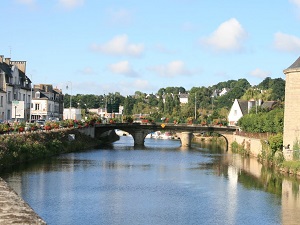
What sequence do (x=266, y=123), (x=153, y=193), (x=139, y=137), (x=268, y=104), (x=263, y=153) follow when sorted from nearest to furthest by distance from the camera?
(x=153, y=193), (x=263, y=153), (x=266, y=123), (x=139, y=137), (x=268, y=104)

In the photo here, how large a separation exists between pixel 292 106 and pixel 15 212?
43.4 metres

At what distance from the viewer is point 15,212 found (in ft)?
51.6

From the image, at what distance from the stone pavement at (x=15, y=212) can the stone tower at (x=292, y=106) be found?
131 ft

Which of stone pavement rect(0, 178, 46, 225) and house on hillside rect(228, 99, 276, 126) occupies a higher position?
house on hillside rect(228, 99, 276, 126)

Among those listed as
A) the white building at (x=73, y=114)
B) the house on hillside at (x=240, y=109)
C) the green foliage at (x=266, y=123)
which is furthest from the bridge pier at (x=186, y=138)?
the white building at (x=73, y=114)

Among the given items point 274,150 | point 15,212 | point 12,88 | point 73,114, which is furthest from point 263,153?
point 73,114

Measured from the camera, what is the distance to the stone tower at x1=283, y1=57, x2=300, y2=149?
54688 mm

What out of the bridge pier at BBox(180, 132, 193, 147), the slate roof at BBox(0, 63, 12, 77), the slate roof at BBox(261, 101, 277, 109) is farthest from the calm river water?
the slate roof at BBox(261, 101, 277, 109)

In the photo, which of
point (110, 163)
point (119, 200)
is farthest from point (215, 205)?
point (110, 163)

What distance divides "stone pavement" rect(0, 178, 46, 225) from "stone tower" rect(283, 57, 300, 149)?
3983cm

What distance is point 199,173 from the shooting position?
5356 cm

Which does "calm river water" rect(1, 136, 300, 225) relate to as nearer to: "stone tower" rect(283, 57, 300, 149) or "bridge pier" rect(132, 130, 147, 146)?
"stone tower" rect(283, 57, 300, 149)

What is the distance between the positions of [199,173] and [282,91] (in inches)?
4863

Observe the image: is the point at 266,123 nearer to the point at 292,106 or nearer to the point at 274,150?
the point at 274,150
